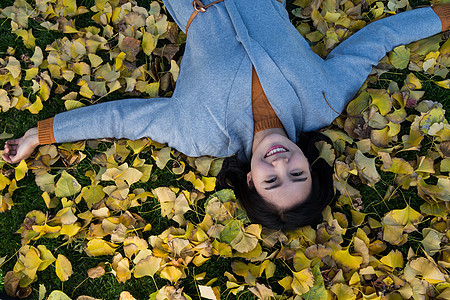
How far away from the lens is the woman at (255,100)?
Answer: 157 centimetres

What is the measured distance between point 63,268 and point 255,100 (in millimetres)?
1238

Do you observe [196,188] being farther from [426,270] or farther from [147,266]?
[426,270]

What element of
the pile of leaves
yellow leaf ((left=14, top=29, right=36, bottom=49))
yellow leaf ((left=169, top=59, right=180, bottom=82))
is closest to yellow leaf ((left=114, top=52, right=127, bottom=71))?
the pile of leaves

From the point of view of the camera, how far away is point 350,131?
1810 millimetres

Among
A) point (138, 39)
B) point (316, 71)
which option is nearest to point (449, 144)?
point (316, 71)

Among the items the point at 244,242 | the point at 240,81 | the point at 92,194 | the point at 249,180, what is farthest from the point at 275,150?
the point at 92,194

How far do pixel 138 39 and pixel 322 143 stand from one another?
3.92 feet

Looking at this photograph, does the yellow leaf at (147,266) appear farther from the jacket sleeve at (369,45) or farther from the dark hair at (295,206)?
the jacket sleeve at (369,45)

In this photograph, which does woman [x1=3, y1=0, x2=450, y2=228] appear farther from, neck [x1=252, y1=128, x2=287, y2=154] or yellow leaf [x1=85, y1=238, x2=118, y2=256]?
yellow leaf [x1=85, y1=238, x2=118, y2=256]

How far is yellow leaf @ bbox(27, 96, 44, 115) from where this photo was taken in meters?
1.91

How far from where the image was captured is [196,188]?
5.99ft

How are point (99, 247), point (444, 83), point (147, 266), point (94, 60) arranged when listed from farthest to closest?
point (94, 60)
point (444, 83)
point (99, 247)
point (147, 266)

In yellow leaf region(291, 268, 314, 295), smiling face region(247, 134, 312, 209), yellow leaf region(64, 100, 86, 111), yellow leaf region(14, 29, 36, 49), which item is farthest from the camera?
yellow leaf region(14, 29, 36, 49)

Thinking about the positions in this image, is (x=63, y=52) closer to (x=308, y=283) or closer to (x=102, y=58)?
(x=102, y=58)
